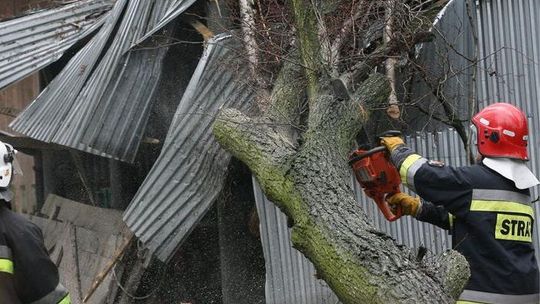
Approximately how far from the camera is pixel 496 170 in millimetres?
4059

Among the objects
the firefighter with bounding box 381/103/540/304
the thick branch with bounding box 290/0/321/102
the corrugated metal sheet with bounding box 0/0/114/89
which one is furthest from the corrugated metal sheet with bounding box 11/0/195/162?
the firefighter with bounding box 381/103/540/304

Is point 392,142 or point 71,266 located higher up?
point 392,142

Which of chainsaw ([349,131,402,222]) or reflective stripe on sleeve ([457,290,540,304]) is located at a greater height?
chainsaw ([349,131,402,222])

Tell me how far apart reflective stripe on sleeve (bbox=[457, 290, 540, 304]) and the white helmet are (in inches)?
84.4

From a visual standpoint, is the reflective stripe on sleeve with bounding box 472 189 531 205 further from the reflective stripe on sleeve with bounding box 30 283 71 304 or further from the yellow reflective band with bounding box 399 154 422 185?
the reflective stripe on sleeve with bounding box 30 283 71 304

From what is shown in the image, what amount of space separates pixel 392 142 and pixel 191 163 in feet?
9.11

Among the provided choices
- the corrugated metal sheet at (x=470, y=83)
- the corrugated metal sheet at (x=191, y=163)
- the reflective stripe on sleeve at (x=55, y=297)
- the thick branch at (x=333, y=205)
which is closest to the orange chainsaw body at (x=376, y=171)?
the thick branch at (x=333, y=205)

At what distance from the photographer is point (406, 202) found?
4574mm

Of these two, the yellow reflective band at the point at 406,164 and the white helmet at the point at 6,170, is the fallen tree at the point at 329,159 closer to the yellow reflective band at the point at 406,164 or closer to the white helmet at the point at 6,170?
the yellow reflective band at the point at 406,164

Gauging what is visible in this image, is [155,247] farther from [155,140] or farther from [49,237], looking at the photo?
[49,237]

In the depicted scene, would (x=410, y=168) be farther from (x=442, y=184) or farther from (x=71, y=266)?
(x=71, y=266)

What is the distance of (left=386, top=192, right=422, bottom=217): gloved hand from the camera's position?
14.9 ft

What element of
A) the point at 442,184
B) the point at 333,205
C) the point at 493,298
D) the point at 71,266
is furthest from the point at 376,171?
the point at 71,266

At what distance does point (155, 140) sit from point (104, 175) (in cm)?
164
